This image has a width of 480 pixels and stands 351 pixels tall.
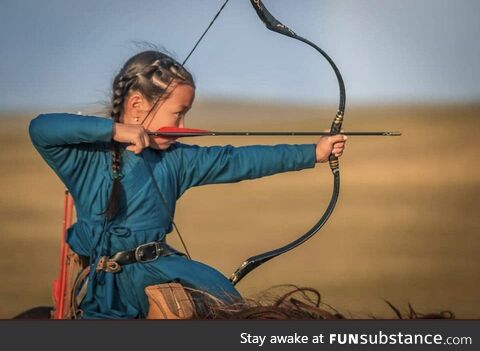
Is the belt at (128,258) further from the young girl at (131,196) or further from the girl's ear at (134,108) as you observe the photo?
the girl's ear at (134,108)

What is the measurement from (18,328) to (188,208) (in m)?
3.49

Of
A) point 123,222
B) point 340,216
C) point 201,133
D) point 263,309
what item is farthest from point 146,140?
point 340,216

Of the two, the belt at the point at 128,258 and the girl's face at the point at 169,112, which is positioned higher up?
the girl's face at the point at 169,112

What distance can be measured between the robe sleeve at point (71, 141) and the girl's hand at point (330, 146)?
0.64m

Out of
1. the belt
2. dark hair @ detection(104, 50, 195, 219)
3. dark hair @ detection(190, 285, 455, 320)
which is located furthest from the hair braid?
dark hair @ detection(190, 285, 455, 320)

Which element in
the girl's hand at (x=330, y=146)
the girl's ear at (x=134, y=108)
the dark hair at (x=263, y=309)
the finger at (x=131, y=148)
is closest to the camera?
the dark hair at (x=263, y=309)

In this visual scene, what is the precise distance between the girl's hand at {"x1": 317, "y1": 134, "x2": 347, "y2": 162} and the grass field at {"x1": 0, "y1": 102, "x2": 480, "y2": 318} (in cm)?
176

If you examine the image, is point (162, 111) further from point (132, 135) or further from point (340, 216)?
point (340, 216)

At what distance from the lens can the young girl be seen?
329 cm

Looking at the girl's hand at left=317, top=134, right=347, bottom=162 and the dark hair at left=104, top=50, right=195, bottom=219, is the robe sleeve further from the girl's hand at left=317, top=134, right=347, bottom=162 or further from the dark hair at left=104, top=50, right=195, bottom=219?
the girl's hand at left=317, top=134, right=347, bottom=162

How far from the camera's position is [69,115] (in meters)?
3.16

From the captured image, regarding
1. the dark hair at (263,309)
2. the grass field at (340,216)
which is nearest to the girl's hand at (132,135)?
the dark hair at (263,309)

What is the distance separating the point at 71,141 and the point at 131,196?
0.25m

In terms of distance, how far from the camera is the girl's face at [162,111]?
333 centimetres
